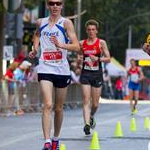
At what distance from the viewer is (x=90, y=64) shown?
13.1m

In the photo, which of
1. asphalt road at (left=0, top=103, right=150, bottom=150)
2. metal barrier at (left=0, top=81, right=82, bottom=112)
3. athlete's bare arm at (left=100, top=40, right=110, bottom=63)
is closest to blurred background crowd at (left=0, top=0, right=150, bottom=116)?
metal barrier at (left=0, top=81, right=82, bottom=112)

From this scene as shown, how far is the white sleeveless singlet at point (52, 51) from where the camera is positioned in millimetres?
9461

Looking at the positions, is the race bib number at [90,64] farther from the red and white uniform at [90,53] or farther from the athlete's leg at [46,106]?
the athlete's leg at [46,106]

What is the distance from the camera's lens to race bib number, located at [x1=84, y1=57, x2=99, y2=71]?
13.0m

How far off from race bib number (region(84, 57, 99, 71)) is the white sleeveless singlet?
3.48 meters

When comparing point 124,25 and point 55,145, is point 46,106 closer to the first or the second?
point 55,145

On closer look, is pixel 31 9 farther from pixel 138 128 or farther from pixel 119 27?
pixel 119 27

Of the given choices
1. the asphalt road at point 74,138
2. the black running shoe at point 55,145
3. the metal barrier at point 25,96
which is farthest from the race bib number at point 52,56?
the metal barrier at point 25,96

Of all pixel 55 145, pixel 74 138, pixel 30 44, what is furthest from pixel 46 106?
pixel 30 44

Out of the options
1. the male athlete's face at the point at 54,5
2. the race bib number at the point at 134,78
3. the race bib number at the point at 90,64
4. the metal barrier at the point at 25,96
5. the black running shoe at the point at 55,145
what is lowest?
the metal barrier at the point at 25,96

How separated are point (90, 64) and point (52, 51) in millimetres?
3654

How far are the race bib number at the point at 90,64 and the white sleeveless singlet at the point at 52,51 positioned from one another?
348 centimetres

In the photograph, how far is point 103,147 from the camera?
11.0m

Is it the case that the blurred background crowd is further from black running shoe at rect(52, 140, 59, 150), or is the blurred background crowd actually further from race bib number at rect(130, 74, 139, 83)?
black running shoe at rect(52, 140, 59, 150)
